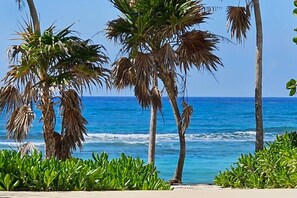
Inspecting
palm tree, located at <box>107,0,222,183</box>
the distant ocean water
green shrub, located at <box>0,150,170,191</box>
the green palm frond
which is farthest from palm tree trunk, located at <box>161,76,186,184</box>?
the distant ocean water

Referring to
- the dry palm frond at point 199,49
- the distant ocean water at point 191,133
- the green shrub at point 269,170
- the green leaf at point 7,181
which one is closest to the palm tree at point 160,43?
the dry palm frond at point 199,49

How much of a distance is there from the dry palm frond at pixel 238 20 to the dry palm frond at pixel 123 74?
8.29ft

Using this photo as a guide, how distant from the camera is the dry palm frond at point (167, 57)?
49.0 feet

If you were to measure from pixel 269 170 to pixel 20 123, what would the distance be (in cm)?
484

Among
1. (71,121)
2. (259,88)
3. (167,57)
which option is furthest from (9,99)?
(259,88)

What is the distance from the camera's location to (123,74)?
1548cm

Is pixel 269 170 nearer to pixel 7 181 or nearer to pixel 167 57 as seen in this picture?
pixel 167 57

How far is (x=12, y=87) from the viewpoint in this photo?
13.4 meters

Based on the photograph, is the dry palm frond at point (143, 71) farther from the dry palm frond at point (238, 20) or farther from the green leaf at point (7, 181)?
the green leaf at point (7, 181)

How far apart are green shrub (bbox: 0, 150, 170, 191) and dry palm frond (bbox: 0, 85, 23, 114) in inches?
151

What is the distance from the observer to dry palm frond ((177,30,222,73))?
15.3 metres

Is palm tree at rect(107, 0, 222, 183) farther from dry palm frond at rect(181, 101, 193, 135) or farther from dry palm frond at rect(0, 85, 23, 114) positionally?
dry palm frond at rect(0, 85, 23, 114)

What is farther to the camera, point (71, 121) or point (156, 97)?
point (156, 97)

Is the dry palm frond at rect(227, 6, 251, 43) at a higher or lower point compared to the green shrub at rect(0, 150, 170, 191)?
higher
